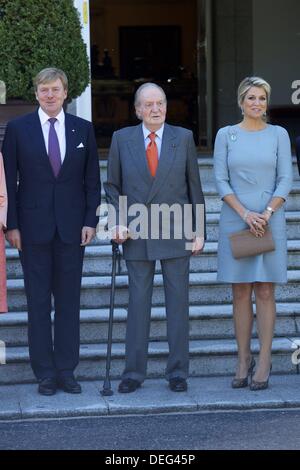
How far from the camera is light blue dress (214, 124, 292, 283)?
7266 mm

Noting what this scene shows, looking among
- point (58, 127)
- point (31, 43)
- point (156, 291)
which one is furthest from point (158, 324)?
point (31, 43)

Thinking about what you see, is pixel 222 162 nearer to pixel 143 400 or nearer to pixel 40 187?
pixel 40 187

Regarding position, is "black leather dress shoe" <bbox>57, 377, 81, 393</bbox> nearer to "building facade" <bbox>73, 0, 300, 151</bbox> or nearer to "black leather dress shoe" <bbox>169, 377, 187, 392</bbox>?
"black leather dress shoe" <bbox>169, 377, 187, 392</bbox>

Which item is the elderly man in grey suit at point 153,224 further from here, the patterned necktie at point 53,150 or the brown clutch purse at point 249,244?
the patterned necktie at point 53,150

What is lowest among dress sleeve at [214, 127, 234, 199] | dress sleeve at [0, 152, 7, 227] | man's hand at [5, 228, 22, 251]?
man's hand at [5, 228, 22, 251]

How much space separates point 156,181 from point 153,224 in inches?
10.7

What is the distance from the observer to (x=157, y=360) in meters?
7.76

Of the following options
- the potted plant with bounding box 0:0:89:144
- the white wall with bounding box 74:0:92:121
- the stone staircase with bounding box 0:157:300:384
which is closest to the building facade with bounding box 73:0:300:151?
the white wall with bounding box 74:0:92:121

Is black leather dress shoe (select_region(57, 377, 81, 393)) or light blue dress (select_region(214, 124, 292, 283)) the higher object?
light blue dress (select_region(214, 124, 292, 283))

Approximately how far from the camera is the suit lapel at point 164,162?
726 cm

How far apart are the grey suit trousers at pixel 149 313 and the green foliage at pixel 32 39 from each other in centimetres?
232

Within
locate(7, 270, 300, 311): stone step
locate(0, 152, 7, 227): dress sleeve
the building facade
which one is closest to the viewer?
locate(0, 152, 7, 227): dress sleeve

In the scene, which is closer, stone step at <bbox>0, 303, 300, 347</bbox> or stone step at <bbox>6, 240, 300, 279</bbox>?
stone step at <bbox>0, 303, 300, 347</bbox>
